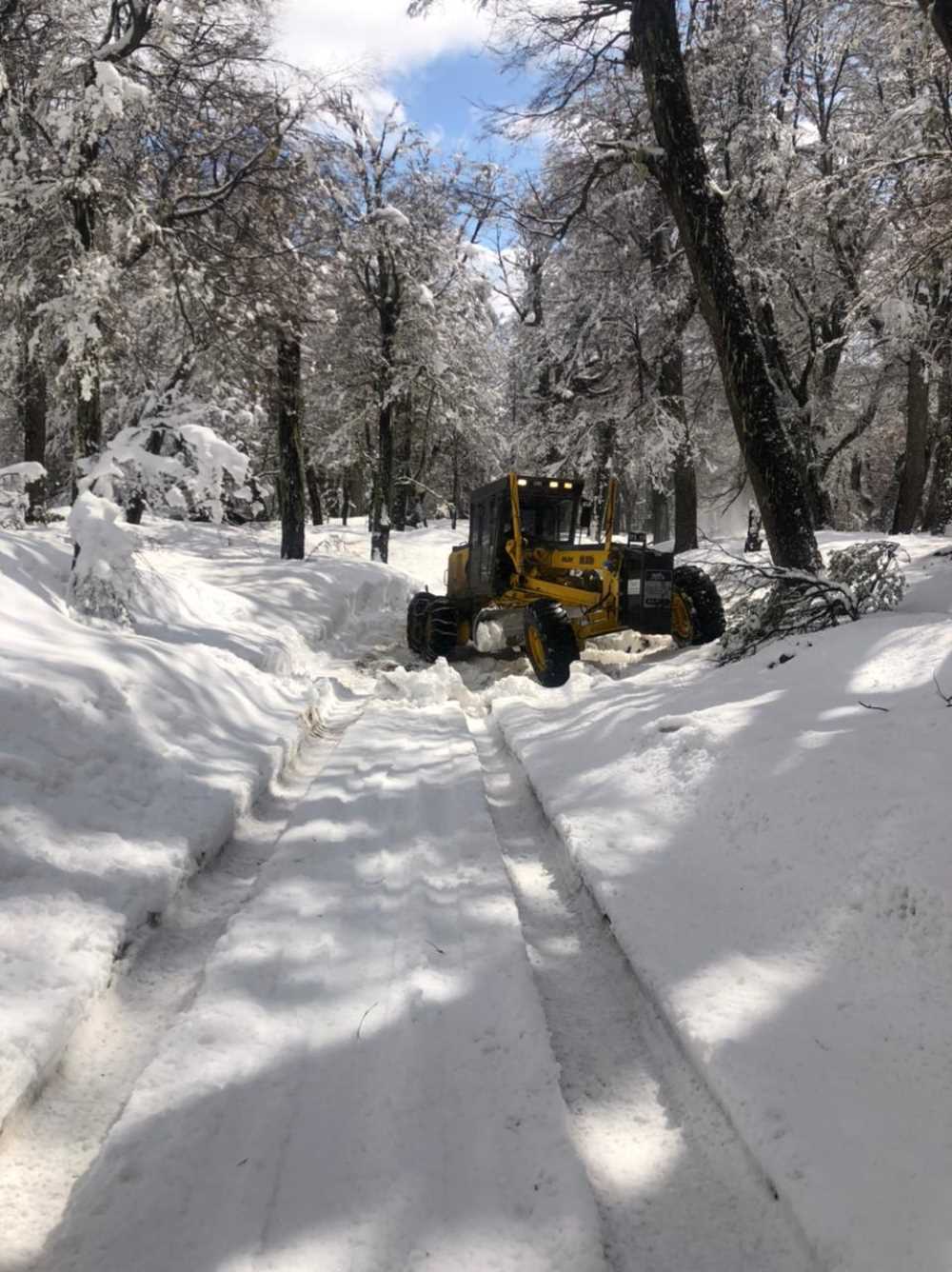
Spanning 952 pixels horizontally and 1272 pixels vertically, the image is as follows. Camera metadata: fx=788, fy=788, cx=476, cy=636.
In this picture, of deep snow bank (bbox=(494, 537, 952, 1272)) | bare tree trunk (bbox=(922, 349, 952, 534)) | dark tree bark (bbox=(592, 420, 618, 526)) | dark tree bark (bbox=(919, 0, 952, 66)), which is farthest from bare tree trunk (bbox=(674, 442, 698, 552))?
deep snow bank (bbox=(494, 537, 952, 1272))

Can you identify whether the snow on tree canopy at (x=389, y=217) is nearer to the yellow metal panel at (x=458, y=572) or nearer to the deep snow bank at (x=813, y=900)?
the yellow metal panel at (x=458, y=572)

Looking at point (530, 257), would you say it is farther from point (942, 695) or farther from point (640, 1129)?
point (640, 1129)

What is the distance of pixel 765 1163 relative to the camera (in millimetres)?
2086

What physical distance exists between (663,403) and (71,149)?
13488 mm

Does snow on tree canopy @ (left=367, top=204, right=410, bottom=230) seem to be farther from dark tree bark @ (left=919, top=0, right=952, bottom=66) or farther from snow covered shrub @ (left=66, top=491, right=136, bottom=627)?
dark tree bark @ (left=919, top=0, right=952, bottom=66)

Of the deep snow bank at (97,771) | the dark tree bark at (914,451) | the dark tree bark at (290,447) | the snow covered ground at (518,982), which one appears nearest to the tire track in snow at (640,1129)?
the snow covered ground at (518,982)

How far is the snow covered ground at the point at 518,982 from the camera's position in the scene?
6.50 feet

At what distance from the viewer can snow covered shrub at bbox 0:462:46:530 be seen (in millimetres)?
8695

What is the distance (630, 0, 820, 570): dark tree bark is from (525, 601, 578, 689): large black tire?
247cm

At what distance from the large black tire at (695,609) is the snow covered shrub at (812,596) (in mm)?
1677

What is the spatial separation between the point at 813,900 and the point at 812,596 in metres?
4.60

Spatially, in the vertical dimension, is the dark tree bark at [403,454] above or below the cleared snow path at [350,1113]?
above

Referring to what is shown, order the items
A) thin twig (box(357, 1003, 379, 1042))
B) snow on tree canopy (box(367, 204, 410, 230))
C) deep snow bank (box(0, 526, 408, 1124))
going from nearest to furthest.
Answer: thin twig (box(357, 1003, 379, 1042)) → deep snow bank (box(0, 526, 408, 1124)) → snow on tree canopy (box(367, 204, 410, 230))

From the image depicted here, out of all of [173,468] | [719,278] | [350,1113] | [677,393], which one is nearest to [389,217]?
[677,393]
